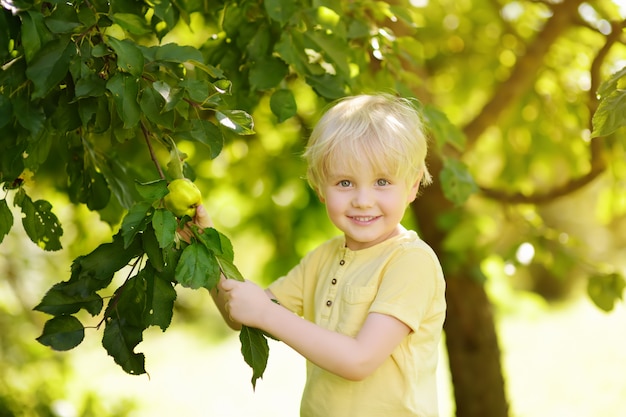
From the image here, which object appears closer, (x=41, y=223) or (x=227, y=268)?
(x=227, y=268)

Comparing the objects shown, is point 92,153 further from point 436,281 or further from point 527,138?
point 527,138

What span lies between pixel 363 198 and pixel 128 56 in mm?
602

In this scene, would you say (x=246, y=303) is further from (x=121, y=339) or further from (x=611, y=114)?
(x=611, y=114)

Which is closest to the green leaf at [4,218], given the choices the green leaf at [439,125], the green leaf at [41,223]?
the green leaf at [41,223]

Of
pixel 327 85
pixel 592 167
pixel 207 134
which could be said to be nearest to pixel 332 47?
pixel 327 85

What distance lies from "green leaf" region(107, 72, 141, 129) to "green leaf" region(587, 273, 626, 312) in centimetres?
Result: 204

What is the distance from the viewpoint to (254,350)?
1.53 meters

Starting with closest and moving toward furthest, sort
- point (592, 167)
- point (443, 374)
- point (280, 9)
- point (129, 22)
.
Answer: point (129, 22) → point (280, 9) → point (592, 167) → point (443, 374)

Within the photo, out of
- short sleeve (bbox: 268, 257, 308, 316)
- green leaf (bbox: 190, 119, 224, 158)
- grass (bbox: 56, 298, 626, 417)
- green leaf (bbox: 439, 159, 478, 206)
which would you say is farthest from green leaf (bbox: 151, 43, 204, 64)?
grass (bbox: 56, 298, 626, 417)

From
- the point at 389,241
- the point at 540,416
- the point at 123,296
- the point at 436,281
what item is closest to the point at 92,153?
the point at 123,296

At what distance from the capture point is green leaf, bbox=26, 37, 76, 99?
1.43 meters

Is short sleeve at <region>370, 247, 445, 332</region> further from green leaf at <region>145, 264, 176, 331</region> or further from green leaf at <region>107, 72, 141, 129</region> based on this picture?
green leaf at <region>107, 72, 141, 129</region>

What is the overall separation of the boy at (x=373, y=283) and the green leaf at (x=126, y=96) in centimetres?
35

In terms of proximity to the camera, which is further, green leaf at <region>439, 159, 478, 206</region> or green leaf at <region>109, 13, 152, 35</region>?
green leaf at <region>439, 159, 478, 206</region>
